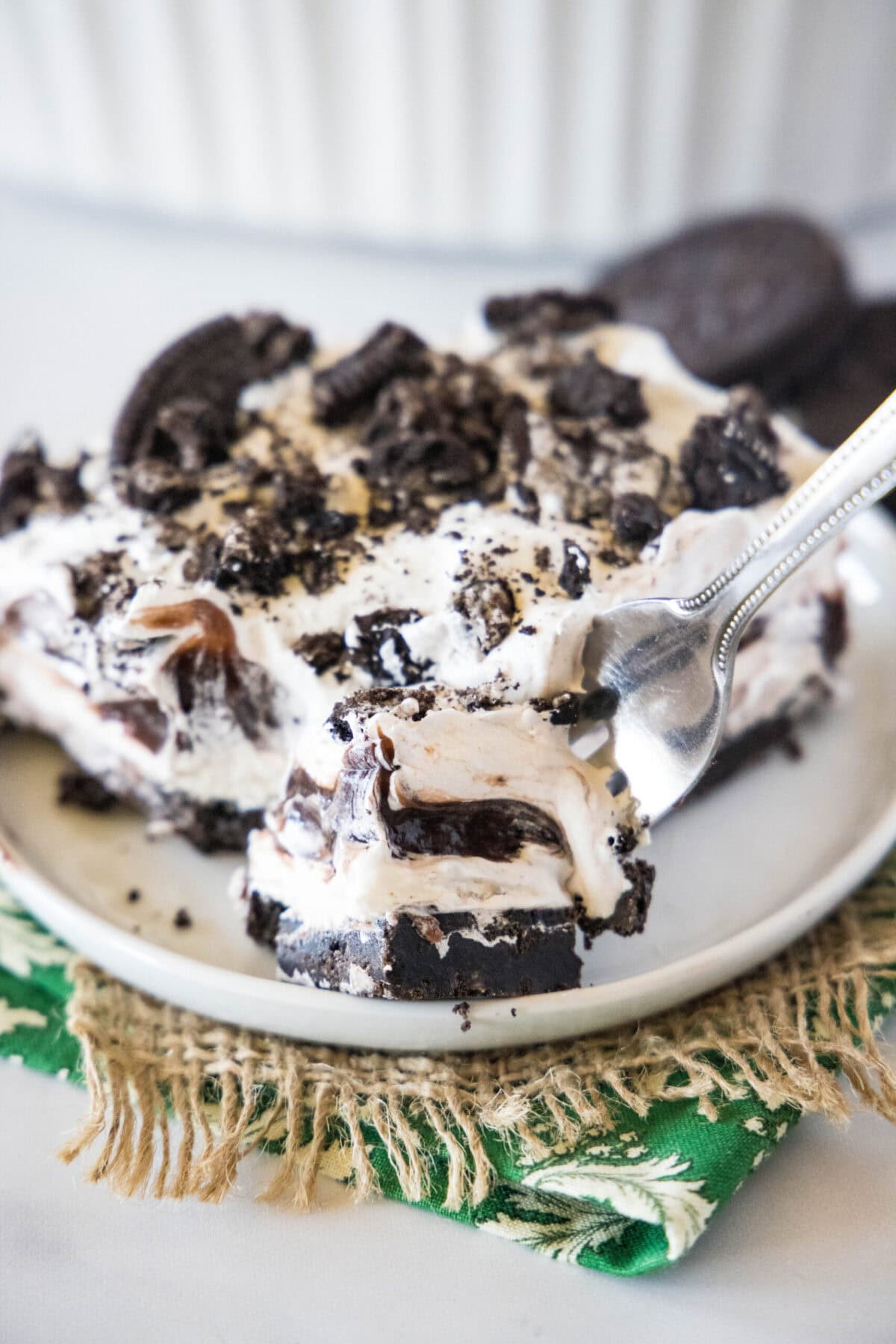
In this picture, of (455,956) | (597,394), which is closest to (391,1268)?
(455,956)

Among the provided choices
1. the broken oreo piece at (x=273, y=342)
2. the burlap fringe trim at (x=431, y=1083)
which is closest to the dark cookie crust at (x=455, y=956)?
the burlap fringe trim at (x=431, y=1083)

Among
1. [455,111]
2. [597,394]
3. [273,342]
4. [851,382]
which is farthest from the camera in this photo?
[455,111]

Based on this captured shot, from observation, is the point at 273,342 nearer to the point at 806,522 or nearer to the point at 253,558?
the point at 253,558

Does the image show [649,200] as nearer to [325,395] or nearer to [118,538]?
[325,395]

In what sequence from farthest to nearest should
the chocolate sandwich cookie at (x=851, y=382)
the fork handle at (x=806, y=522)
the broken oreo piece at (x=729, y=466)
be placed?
the chocolate sandwich cookie at (x=851, y=382), the broken oreo piece at (x=729, y=466), the fork handle at (x=806, y=522)

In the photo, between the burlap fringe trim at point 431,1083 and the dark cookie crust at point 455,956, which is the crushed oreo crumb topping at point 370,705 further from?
the burlap fringe trim at point 431,1083

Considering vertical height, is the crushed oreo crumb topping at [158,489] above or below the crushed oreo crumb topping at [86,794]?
above

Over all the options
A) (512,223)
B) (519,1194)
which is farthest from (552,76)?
(519,1194)
